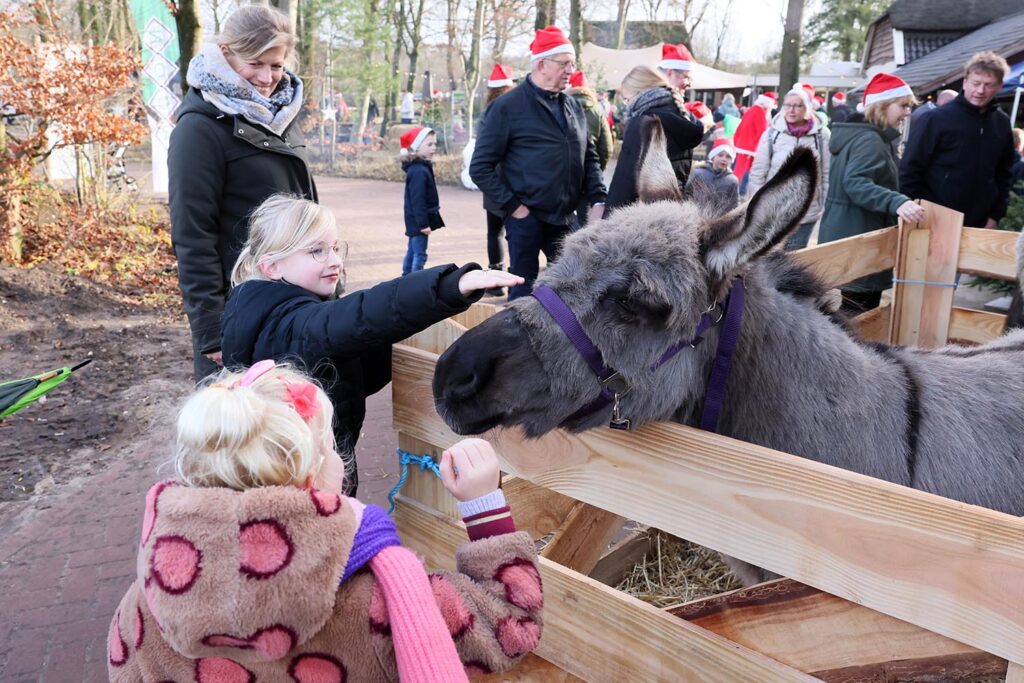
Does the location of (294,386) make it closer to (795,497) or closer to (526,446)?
(526,446)

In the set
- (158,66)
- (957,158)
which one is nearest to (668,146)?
(957,158)

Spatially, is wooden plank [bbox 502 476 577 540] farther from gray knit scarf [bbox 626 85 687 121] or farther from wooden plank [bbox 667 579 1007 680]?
gray knit scarf [bbox 626 85 687 121]

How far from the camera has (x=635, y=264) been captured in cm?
207

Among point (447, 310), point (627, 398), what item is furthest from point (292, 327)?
point (627, 398)

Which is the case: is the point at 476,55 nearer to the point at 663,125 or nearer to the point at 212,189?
the point at 663,125

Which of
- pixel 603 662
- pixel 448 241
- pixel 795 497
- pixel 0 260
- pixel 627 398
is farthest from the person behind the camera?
pixel 448 241

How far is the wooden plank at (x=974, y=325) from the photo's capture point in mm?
4715

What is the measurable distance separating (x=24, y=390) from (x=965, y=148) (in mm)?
6734

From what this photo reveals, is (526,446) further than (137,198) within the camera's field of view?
No

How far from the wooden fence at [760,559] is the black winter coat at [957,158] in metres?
5.09

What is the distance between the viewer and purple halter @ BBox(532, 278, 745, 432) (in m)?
2.04

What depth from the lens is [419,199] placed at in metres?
9.40

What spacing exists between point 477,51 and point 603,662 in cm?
2649

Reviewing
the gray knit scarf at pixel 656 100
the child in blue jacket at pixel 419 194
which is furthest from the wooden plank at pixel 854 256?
the child in blue jacket at pixel 419 194
